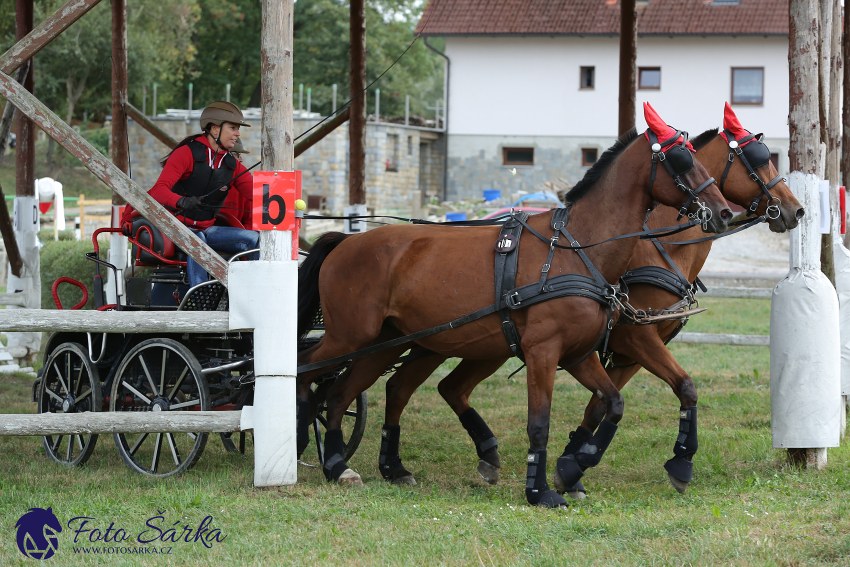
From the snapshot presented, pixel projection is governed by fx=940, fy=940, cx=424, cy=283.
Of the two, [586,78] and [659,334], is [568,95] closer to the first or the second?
[586,78]

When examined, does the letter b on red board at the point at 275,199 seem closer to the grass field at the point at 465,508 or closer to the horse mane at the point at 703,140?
the grass field at the point at 465,508

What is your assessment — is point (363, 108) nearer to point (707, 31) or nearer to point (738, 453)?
point (738, 453)

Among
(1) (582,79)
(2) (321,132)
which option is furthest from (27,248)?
(1) (582,79)

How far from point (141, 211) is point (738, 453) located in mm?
4371

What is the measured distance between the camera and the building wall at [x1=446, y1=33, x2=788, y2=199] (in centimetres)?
3306

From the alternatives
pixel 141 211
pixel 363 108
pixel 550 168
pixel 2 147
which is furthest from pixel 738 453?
pixel 550 168

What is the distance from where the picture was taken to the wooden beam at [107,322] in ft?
17.8

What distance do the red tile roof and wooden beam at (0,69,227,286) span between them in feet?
92.0

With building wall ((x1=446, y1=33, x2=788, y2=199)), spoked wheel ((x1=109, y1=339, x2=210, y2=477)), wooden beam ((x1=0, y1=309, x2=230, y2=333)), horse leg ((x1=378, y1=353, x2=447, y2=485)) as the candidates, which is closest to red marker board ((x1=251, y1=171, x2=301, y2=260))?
wooden beam ((x1=0, y1=309, x2=230, y2=333))

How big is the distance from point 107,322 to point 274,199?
120 centimetres

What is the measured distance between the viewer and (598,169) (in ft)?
18.1

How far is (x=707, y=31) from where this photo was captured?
32.5m

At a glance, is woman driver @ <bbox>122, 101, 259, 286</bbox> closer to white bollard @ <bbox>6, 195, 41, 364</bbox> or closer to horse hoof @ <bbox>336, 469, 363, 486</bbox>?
horse hoof @ <bbox>336, 469, 363, 486</bbox>

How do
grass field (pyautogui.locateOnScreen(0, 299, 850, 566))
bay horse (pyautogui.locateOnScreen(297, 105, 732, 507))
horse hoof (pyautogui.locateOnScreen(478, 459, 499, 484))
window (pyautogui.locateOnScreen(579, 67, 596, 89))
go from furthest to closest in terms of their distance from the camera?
window (pyautogui.locateOnScreen(579, 67, 596, 89))
horse hoof (pyautogui.locateOnScreen(478, 459, 499, 484))
bay horse (pyautogui.locateOnScreen(297, 105, 732, 507))
grass field (pyautogui.locateOnScreen(0, 299, 850, 566))
